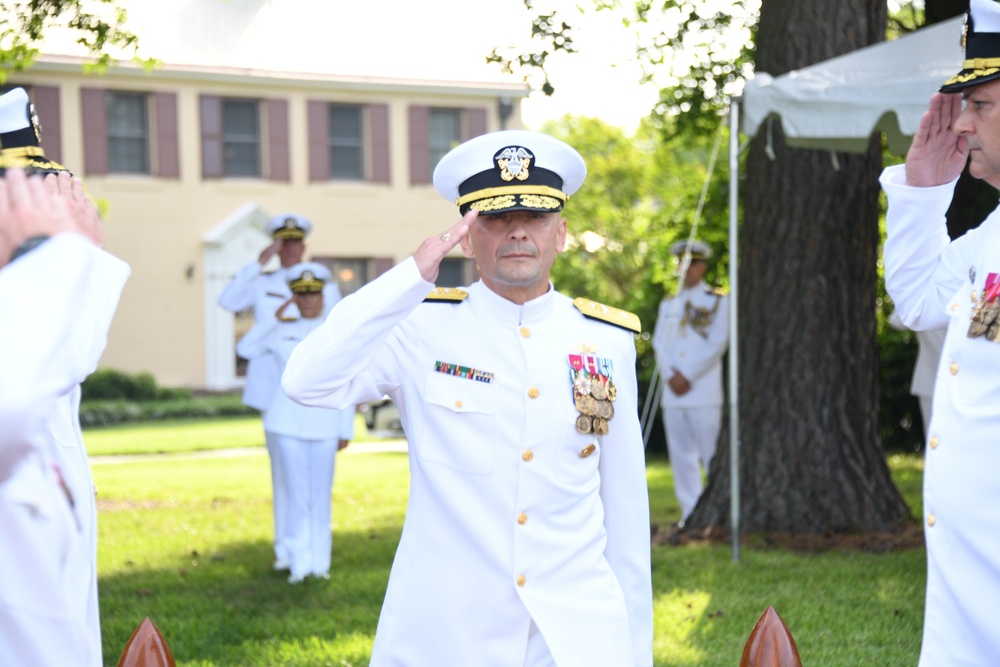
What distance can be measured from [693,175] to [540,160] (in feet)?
82.0

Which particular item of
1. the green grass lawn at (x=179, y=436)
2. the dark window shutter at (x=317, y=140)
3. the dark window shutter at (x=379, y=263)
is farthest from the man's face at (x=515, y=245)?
the dark window shutter at (x=379, y=263)

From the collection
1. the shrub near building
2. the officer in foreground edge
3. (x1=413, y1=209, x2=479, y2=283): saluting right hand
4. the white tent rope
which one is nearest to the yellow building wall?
the shrub near building

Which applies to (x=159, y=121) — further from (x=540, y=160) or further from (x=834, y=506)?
(x=540, y=160)

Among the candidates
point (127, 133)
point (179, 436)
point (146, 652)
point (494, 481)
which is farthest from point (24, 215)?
point (127, 133)

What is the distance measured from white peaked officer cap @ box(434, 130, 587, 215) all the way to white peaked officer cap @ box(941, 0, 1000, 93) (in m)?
1.07

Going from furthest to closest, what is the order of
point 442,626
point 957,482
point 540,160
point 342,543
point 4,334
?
1. point 342,543
2. point 540,160
3. point 442,626
4. point 957,482
5. point 4,334

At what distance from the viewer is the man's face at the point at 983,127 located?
3.04 meters

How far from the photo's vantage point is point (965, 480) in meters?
2.97

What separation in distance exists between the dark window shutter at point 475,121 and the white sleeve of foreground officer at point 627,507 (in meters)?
27.8

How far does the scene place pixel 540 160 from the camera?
364cm

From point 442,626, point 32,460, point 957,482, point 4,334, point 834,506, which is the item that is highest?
point 4,334

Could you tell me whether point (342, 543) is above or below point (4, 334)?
below

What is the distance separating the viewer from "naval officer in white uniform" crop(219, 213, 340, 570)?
8766 mm

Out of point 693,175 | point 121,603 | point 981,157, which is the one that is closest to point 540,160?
point 981,157
